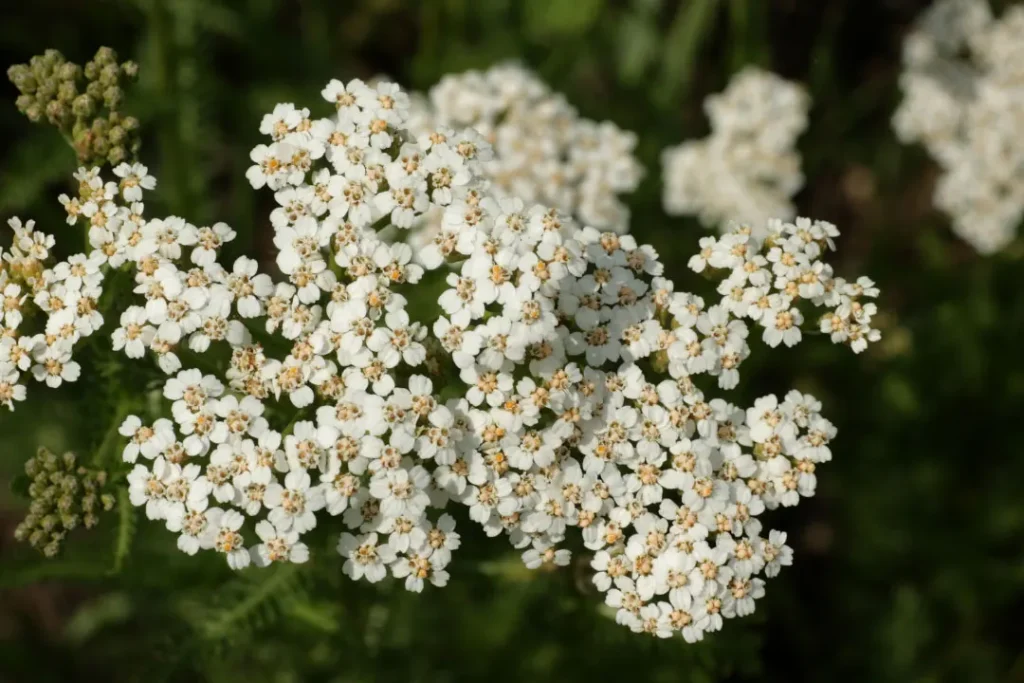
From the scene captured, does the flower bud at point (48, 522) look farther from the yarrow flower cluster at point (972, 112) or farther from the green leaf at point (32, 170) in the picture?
the yarrow flower cluster at point (972, 112)

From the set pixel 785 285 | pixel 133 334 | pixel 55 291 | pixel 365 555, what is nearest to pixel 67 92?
pixel 55 291

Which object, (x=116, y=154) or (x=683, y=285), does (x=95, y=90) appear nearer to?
(x=116, y=154)

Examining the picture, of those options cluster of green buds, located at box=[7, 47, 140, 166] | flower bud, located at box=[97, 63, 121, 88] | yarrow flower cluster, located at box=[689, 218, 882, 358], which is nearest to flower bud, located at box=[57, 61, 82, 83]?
cluster of green buds, located at box=[7, 47, 140, 166]

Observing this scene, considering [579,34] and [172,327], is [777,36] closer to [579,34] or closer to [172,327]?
[579,34]

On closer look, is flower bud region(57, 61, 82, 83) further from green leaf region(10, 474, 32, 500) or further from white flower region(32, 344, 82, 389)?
green leaf region(10, 474, 32, 500)

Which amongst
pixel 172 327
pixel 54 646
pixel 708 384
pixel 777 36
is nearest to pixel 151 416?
pixel 172 327

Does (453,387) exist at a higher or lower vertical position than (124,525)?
higher

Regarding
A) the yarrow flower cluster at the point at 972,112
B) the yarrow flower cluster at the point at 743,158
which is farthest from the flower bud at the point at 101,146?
the yarrow flower cluster at the point at 972,112
